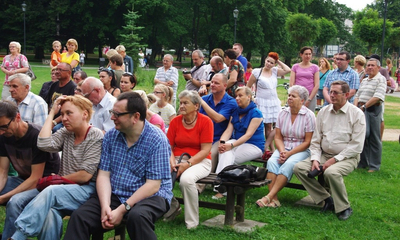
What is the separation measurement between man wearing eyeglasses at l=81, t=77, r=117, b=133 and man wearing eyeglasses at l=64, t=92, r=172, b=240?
2061 millimetres

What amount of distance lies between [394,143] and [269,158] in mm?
5987

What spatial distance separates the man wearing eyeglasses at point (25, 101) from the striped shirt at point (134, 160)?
7.98ft

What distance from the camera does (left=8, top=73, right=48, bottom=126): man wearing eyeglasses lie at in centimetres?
617

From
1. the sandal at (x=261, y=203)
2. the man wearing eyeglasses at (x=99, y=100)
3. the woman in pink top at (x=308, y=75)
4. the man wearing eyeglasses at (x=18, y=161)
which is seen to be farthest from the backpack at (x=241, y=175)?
the woman in pink top at (x=308, y=75)

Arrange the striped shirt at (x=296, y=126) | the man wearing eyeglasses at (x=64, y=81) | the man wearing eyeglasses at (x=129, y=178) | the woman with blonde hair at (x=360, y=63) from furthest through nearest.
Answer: the woman with blonde hair at (x=360, y=63), the man wearing eyeglasses at (x=64, y=81), the striped shirt at (x=296, y=126), the man wearing eyeglasses at (x=129, y=178)

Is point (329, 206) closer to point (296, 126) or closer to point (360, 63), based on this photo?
point (296, 126)

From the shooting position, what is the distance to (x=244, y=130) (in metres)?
6.74

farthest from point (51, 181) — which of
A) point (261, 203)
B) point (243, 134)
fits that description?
point (243, 134)

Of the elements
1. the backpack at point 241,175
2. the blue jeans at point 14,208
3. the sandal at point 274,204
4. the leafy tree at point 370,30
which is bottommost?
the sandal at point 274,204

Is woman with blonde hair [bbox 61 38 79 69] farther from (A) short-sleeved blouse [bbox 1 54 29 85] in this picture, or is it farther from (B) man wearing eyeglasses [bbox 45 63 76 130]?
(B) man wearing eyeglasses [bbox 45 63 76 130]

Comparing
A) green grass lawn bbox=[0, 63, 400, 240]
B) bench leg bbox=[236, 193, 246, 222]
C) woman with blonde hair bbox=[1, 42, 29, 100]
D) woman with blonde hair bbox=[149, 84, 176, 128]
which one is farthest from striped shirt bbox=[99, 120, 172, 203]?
woman with blonde hair bbox=[1, 42, 29, 100]

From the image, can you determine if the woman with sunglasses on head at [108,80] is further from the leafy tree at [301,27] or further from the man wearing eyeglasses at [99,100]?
the leafy tree at [301,27]

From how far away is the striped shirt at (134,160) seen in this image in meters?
4.08

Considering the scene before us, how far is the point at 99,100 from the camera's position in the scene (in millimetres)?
6211
